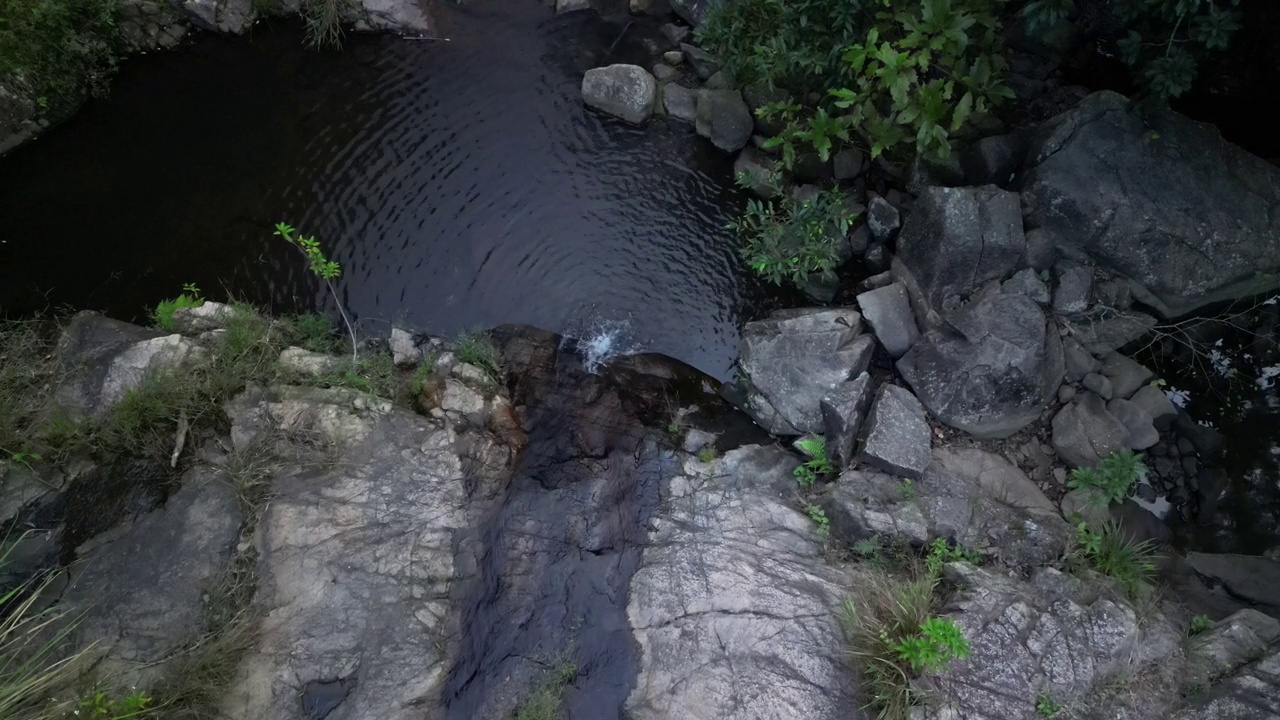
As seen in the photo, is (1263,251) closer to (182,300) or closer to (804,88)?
(804,88)

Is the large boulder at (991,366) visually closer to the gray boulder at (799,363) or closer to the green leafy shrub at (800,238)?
the gray boulder at (799,363)

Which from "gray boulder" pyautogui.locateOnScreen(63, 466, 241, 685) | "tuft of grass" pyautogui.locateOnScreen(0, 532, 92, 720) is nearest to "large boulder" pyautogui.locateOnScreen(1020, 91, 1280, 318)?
"gray boulder" pyautogui.locateOnScreen(63, 466, 241, 685)

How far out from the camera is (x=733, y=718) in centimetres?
487

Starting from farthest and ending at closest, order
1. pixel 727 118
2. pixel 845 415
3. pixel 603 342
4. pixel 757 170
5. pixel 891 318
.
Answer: pixel 727 118
pixel 757 170
pixel 603 342
pixel 891 318
pixel 845 415

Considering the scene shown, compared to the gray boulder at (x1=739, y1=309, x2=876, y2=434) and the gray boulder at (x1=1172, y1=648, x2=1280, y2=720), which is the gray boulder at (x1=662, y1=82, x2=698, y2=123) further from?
the gray boulder at (x1=1172, y1=648, x2=1280, y2=720)

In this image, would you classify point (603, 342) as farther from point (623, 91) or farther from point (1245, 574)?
point (1245, 574)

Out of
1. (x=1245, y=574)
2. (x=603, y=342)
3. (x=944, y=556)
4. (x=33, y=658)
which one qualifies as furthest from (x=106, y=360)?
(x=1245, y=574)

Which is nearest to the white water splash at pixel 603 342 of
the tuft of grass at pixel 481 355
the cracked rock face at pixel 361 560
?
the tuft of grass at pixel 481 355

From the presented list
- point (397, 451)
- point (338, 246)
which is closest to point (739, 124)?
point (338, 246)

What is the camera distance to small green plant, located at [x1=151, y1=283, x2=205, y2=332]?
258 inches

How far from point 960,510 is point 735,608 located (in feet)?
6.55

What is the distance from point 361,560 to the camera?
5.41m

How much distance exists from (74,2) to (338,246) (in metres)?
4.28

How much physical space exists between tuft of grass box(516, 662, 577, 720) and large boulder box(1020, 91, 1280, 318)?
552 cm
